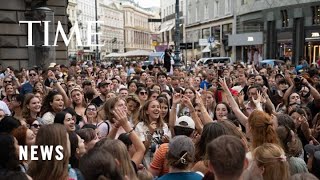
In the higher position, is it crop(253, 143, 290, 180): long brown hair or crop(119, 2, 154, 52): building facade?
crop(119, 2, 154, 52): building facade

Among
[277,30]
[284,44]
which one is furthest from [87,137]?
[277,30]

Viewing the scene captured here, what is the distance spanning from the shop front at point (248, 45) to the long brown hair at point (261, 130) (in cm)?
3926

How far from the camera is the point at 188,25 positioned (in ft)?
229

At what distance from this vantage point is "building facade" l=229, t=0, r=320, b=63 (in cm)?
3831

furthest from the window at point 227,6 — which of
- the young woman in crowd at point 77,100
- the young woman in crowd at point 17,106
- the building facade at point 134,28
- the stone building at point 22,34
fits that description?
the building facade at point 134,28

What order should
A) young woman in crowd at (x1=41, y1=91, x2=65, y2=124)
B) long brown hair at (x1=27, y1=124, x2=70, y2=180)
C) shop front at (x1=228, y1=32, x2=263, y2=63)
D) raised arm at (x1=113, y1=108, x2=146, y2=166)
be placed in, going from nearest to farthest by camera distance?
1. long brown hair at (x1=27, y1=124, x2=70, y2=180)
2. raised arm at (x1=113, y1=108, x2=146, y2=166)
3. young woman in crowd at (x1=41, y1=91, x2=65, y2=124)
4. shop front at (x1=228, y1=32, x2=263, y2=63)

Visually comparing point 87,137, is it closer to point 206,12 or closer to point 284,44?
point 284,44

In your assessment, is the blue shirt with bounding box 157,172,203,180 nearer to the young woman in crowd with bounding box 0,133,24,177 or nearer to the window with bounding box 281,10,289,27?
the young woman in crowd with bounding box 0,133,24,177

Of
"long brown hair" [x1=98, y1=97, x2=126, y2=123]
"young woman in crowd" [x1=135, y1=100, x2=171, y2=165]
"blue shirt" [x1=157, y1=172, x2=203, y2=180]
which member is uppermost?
"long brown hair" [x1=98, y1=97, x2=126, y2=123]

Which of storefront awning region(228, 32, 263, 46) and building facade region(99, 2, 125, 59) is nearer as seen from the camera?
storefront awning region(228, 32, 263, 46)

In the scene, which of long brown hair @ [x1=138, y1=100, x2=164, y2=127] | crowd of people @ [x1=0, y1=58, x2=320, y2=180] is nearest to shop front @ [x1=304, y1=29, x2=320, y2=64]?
crowd of people @ [x1=0, y1=58, x2=320, y2=180]

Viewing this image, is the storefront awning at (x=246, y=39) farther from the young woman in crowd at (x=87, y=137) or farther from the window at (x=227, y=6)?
the young woman in crowd at (x=87, y=137)

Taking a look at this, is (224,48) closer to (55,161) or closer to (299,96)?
(299,96)

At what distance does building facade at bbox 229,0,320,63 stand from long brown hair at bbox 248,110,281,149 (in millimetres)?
33392
